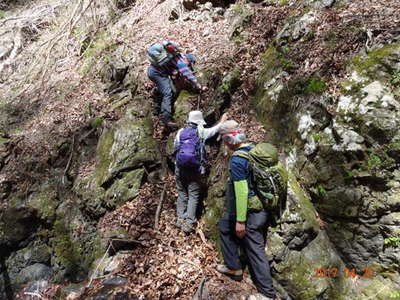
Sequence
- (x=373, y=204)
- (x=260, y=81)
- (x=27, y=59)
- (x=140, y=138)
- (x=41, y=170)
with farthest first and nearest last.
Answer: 1. (x=27, y=59)
2. (x=41, y=170)
3. (x=140, y=138)
4. (x=260, y=81)
5. (x=373, y=204)

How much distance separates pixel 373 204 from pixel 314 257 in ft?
3.97

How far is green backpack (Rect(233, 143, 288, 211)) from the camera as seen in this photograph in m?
4.08

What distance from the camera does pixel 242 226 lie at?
13.6 feet

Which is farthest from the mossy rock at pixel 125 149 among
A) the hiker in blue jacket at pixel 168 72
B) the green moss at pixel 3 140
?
the green moss at pixel 3 140

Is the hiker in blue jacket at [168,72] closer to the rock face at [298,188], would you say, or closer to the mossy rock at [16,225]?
the rock face at [298,188]

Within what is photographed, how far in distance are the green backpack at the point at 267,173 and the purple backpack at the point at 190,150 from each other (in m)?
1.30

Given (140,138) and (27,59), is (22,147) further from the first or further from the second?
(27,59)

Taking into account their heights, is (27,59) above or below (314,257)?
above

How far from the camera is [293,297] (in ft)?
13.5

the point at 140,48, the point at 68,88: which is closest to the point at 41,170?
the point at 68,88

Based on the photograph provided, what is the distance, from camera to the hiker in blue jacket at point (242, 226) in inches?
161

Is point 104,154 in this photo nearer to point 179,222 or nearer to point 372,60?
point 179,222

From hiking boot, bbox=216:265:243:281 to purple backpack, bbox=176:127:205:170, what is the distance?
1914 mm
